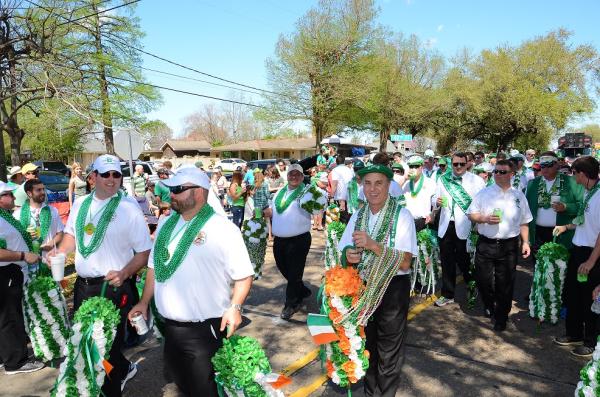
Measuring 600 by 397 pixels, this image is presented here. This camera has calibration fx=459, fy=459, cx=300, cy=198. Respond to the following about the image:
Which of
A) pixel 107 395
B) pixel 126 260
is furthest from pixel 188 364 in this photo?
pixel 126 260

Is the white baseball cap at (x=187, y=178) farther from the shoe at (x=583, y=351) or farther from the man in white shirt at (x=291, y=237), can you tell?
the shoe at (x=583, y=351)

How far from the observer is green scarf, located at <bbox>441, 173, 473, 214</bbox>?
6.19 meters

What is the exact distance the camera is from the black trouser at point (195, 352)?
2.90 metres

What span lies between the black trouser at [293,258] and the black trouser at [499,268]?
2.17 meters

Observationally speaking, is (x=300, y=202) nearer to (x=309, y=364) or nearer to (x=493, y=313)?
(x=309, y=364)

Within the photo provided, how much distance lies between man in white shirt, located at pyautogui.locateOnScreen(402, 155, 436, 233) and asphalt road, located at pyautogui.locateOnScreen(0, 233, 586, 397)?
140cm

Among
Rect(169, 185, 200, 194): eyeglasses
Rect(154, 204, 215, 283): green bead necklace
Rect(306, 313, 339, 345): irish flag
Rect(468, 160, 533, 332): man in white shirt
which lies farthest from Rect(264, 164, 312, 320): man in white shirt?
Rect(169, 185, 200, 194): eyeglasses

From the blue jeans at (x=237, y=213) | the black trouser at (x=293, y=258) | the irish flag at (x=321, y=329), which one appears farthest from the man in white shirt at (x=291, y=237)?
the blue jeans at (x=237, y=213)

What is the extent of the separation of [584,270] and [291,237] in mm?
3292

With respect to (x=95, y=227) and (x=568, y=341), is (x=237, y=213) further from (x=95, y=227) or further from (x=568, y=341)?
(x=568, y=341)

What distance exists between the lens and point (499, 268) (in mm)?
5414

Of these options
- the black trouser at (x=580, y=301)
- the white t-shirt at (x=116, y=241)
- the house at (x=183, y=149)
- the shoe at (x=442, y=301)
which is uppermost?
the house at (x=183, y=149)

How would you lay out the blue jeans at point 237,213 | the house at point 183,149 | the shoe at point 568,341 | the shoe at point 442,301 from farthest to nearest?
the house at point 183,149 < the blue jeans at point 237,213 < the shoe at point 442,301 < the shoe at point 568,341

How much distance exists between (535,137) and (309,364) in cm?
4271
